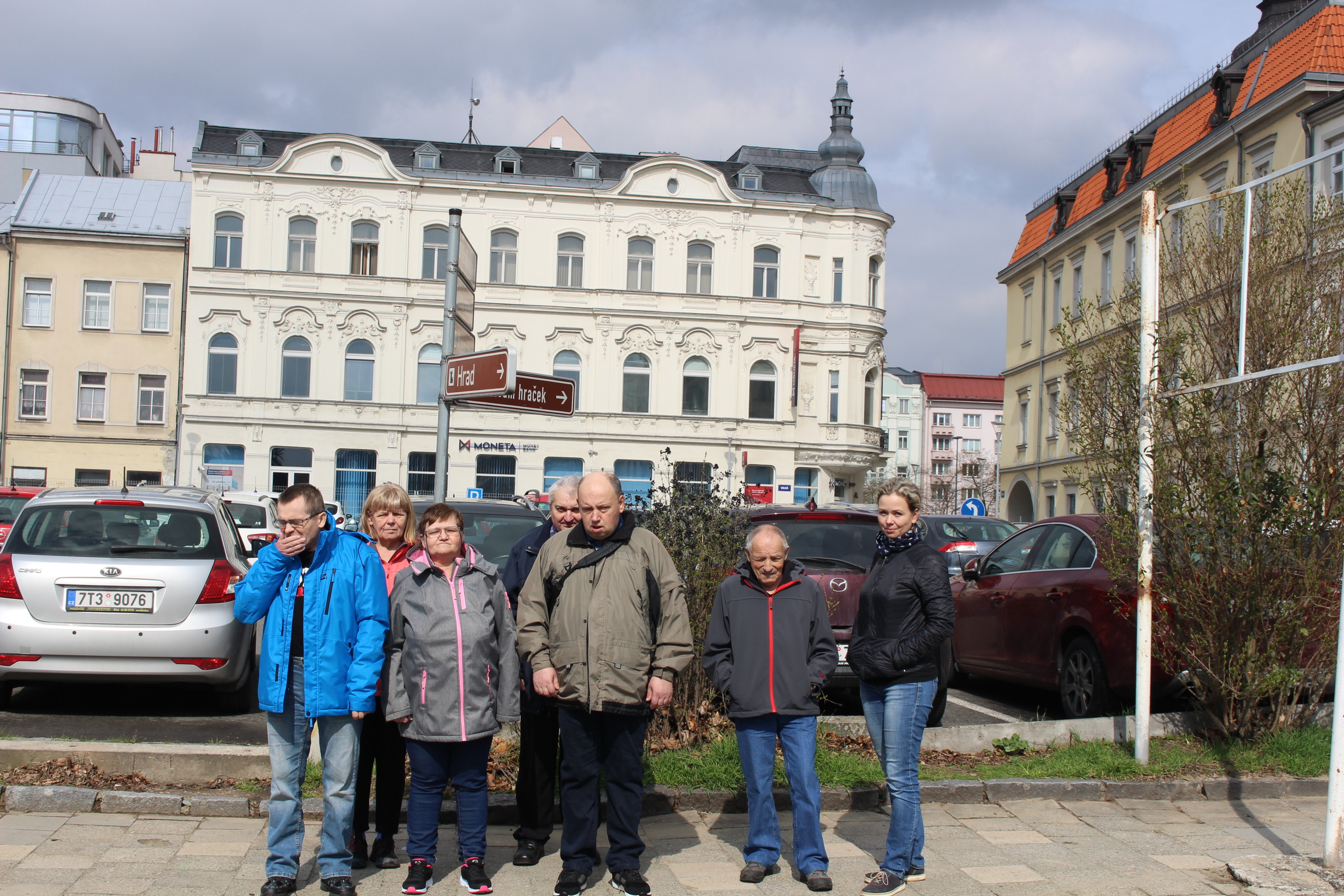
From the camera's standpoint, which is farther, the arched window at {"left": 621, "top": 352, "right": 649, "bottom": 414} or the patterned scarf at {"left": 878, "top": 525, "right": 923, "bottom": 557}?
the arched window at {"left": 621, "top": 352, "right": 649, "bottom": 414}

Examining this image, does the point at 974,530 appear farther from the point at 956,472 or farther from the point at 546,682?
the point at 956,472

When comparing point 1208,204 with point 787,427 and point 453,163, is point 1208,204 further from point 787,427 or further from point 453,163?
point 453,163

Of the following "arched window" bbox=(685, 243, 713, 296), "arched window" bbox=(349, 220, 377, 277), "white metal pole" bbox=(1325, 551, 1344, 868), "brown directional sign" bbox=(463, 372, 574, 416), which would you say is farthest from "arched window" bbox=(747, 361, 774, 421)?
"white metal pole" bbox=(1325, 551, 1344, 868)

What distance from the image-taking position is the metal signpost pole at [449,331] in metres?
9.17

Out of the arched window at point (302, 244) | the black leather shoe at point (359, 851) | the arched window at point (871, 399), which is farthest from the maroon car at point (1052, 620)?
the arched window at point (302, 244)

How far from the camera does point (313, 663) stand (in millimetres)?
5109

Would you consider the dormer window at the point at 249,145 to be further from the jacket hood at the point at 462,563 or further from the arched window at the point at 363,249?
the jacket hood at the point at 462,563

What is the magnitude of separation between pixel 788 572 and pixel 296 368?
40281mm

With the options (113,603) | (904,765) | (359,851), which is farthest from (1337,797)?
(113,603)

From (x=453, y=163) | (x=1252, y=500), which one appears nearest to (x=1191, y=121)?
(x=453, y=163)

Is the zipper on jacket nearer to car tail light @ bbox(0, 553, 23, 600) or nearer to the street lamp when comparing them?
car tail light @ bbox(0, 553, 23, 600)

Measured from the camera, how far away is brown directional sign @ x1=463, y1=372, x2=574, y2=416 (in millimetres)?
8859

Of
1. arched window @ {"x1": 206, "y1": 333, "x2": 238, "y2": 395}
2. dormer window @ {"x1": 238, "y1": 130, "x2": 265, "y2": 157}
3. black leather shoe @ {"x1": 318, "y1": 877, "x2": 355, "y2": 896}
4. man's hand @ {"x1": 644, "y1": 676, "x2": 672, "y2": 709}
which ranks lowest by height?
black leather shoe @ {"x1": 318, "y1": 877, "x2": 355, "y2": 896}

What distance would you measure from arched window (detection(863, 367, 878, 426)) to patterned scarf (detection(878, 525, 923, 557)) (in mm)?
41687
